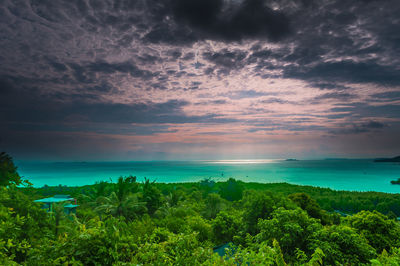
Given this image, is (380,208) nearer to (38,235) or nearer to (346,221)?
(346,221)

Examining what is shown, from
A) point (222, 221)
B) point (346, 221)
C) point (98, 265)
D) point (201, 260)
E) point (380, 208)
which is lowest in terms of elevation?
point (380, 208)

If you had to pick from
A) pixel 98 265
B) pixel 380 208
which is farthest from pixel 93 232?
pixel 380 208

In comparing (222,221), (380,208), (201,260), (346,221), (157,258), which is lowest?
(380,208)

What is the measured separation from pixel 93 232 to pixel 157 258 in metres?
1.64

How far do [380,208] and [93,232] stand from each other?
5225cm

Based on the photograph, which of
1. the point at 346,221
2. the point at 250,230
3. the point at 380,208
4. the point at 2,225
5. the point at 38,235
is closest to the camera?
the point at 2,225

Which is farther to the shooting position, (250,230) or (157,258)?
(250,230)

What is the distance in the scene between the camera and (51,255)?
168 inches

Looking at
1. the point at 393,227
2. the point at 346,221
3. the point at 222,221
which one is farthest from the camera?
the point at 222,221

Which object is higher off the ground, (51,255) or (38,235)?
(51,255)

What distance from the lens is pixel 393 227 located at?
13.1 metres

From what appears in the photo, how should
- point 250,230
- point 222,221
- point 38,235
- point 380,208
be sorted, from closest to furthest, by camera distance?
point 38,235 < point 250,230 < point 222,221 < point 380,208

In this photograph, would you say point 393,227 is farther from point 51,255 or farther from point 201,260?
point 51,255

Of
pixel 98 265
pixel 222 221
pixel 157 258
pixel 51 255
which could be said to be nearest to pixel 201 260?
pixel 157 258
